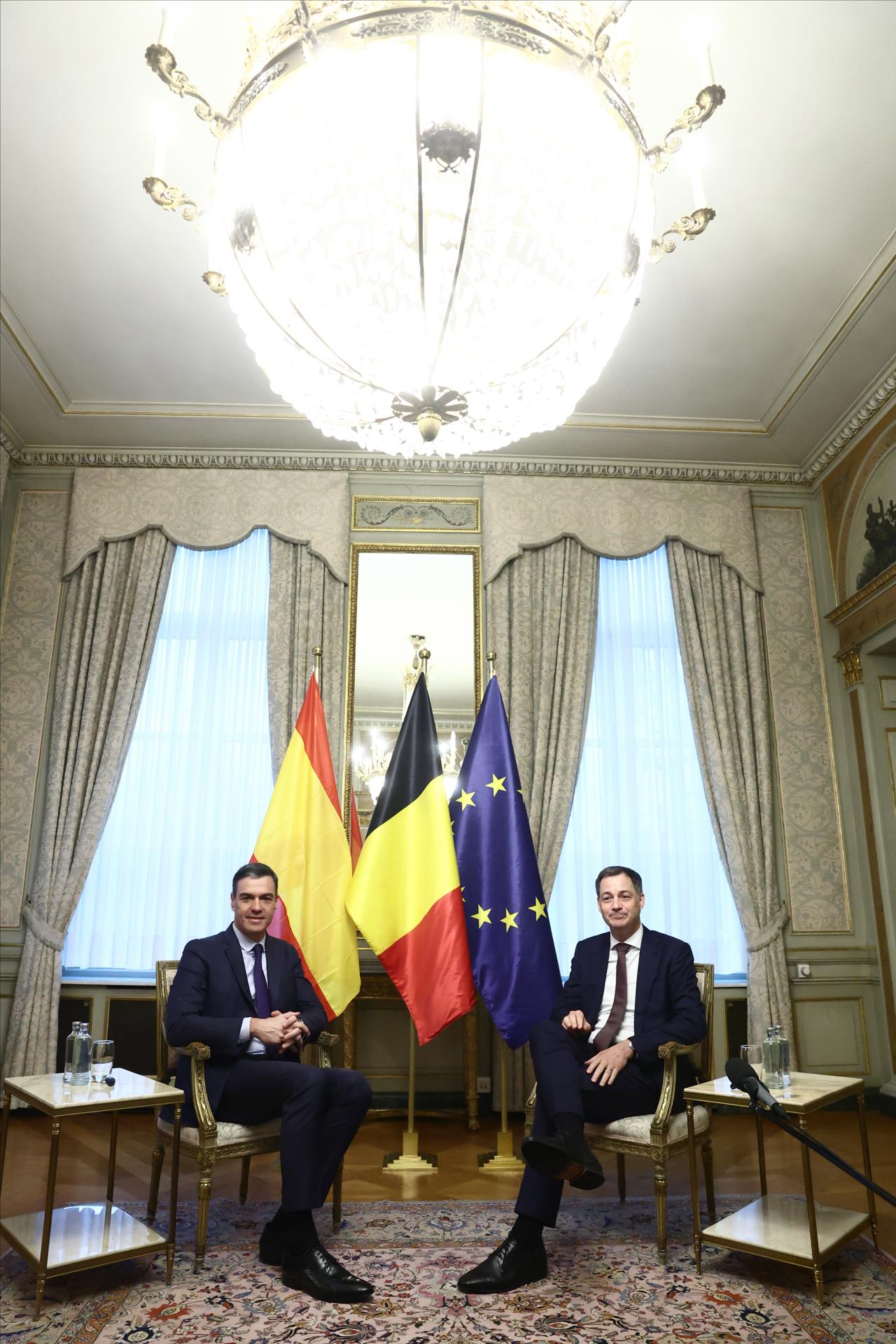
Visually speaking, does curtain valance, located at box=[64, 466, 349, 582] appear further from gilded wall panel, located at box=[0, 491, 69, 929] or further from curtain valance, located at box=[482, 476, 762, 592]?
curtain valance, located at box=[482, 476, 762, 592]

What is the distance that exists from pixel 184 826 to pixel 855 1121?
435cm

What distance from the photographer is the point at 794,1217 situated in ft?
10.7

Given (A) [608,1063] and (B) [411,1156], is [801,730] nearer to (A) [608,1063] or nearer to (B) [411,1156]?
(A) [608,1063]

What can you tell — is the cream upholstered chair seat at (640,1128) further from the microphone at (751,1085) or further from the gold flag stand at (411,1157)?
the microphone at (751,1085)

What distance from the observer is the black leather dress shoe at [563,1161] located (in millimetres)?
3002

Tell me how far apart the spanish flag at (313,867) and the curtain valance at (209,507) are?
164 cm

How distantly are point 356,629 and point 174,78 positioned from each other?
3965 millimetres

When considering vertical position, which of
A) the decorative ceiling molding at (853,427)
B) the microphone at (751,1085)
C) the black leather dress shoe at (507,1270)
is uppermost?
the decorative ceiling molding at (853,427)

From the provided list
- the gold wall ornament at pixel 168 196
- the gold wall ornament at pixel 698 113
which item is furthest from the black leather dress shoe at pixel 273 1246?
the gold wall ornament at pixel 698 113

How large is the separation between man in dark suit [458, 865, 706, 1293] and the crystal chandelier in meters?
2.22

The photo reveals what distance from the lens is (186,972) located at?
361cm

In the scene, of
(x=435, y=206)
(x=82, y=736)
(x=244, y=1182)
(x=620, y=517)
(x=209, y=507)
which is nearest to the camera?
(x=435, y=206)

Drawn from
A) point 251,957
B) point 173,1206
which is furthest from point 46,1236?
point 251,957

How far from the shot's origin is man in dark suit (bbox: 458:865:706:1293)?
3.05 meters
